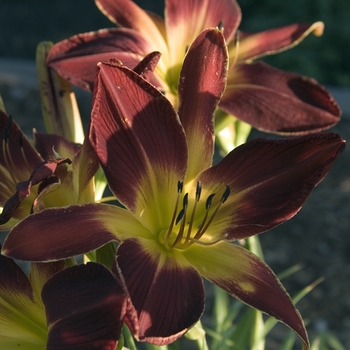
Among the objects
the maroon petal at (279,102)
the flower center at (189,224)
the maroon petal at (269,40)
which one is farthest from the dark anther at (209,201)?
the maroon petal at (269,40)

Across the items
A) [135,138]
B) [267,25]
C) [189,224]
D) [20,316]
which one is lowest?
[267,25]

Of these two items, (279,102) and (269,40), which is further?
(269,40)

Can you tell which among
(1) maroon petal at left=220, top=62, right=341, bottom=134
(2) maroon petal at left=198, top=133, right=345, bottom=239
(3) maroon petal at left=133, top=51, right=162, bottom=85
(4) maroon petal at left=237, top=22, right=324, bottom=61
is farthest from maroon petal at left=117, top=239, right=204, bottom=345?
(4) maroon petal at left=237, top=22, right=324, bottom=61

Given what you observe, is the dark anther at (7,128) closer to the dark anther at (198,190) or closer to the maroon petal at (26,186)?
the maroon petal at (26,186)

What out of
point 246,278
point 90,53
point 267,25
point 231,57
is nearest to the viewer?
point 246,278

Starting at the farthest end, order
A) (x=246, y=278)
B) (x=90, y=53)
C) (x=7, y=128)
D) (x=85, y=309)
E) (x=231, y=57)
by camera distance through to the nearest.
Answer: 1. (x=231, y=57)
2. (x=90, y=53)
3. (x=7, y=128)
4. (x=246, y=278)
5. (x=85, y=309)

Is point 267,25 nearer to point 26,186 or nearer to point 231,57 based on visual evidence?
point 231,57

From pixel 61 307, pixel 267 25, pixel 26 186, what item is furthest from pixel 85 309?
pixel 267 25
